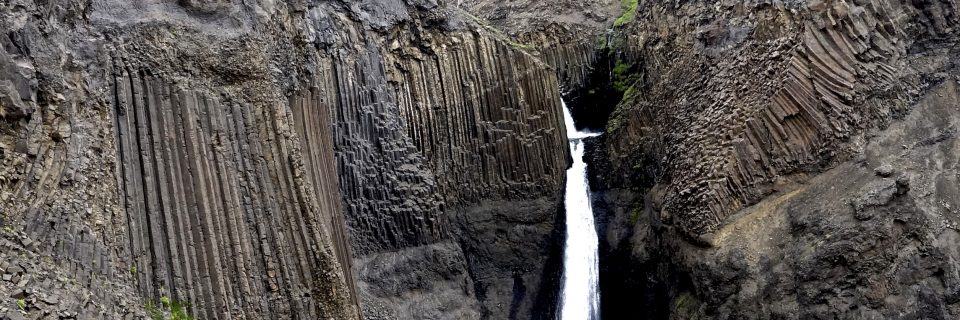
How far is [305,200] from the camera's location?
34.0 ft

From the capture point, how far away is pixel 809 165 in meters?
12.4

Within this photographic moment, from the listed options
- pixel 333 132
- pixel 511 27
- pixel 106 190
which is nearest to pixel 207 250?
pixel 106 190

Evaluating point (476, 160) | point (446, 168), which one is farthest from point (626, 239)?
point (446, 168)

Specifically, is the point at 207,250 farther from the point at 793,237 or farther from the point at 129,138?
the point at 793,237

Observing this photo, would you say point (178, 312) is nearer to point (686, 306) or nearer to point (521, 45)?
point (686, 306)

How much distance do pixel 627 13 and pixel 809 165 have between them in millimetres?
9797

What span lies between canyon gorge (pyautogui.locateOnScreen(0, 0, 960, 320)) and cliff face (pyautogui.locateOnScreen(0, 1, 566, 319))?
35 mm

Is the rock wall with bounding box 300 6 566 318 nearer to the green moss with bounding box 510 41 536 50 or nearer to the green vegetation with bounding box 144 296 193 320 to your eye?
the green moss with bounding box 510 41 536 50

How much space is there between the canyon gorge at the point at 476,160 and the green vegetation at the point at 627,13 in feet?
1.57

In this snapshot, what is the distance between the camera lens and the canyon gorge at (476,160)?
7.96 meters

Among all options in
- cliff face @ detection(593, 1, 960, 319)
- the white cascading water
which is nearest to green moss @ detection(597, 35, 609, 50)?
the white cascading water

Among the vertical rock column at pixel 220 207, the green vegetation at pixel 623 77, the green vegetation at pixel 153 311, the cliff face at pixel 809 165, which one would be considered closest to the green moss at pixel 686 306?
the cliff face at pixel 809 165

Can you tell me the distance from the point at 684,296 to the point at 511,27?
33.5 feet

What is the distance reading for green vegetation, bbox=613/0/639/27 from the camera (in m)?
20.3
